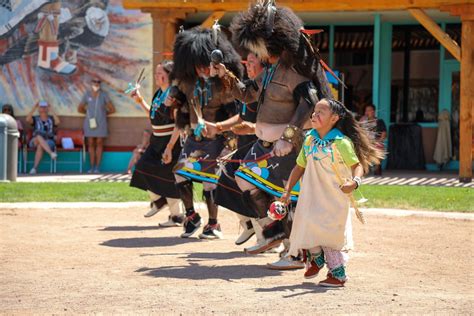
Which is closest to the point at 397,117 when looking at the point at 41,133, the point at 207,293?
the point at 41,133

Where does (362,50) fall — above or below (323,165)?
above

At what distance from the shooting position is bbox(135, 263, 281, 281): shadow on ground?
683cm

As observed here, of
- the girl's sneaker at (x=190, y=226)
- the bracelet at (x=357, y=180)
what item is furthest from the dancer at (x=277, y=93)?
the girl's sneaker at (x=190, y=226)

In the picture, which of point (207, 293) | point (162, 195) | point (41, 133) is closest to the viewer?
point (207, 293)

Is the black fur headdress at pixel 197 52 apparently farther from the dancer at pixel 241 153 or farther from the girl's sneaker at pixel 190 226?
the girl's sneaker at pixel 190 226

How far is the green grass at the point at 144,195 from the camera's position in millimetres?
12258

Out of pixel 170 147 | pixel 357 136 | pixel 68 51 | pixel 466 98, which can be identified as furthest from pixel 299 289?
pixel 68 51

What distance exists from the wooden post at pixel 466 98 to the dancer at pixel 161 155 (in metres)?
7.03

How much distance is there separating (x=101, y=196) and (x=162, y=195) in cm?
337

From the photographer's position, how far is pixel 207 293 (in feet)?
20.0

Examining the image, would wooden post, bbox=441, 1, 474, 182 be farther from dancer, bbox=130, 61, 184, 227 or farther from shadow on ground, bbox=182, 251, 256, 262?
shadow on ground, bbox=182, 251, 256, 262

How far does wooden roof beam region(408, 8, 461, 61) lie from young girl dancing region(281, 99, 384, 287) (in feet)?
31.4

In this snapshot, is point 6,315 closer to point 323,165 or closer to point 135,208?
point 323,165

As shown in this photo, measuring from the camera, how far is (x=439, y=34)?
52.1 feet
